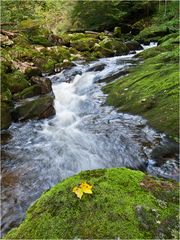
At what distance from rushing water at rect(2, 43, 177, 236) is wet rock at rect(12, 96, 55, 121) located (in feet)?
0.75

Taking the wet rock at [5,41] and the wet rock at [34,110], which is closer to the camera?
the wet rock at [34,110]

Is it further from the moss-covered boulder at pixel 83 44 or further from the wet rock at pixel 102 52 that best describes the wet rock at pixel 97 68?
the moss-covered boulder at pixel 83 44

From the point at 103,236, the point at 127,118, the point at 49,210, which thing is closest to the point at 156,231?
the point at 103,236

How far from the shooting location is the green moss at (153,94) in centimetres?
666

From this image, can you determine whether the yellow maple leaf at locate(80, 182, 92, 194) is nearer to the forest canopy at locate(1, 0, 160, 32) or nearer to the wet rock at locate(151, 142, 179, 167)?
the wet rock at locate(151, 142, 179, 167)

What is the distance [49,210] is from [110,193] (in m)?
0.52

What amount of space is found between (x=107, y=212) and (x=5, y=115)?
21.4 ft

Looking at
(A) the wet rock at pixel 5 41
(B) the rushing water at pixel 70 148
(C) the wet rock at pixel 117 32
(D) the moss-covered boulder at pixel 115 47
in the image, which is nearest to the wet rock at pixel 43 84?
(B) the rushing water at pixel 70 148

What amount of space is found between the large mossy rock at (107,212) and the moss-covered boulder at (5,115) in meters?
5.75

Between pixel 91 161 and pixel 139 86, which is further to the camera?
pixel 139 86

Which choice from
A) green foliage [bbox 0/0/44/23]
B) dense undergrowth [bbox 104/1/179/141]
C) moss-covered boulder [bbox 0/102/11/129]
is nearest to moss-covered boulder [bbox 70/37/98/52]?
green foliage [bbox 0/0/44/23]

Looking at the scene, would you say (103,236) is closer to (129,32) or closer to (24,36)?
(24,36)

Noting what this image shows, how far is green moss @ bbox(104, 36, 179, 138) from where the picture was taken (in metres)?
6.66

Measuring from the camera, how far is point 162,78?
8.59 m
